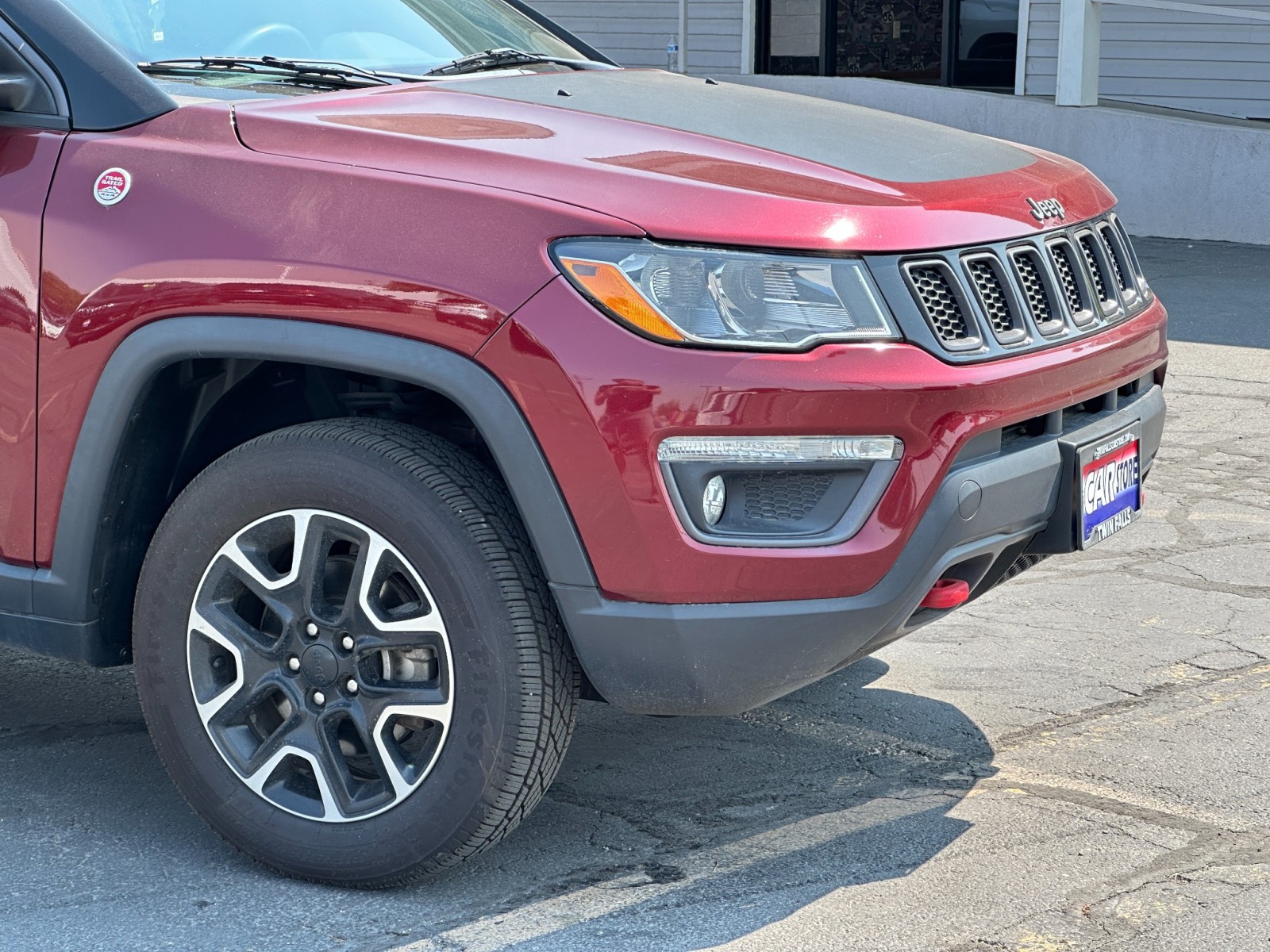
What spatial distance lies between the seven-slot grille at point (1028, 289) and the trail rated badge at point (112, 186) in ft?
4.54

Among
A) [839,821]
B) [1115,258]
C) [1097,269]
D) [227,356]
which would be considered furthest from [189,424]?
[1115,258]

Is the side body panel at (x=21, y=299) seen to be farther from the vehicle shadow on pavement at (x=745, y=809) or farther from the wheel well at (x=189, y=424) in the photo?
the vehicle shadow on pavement at (x=745, y=809)

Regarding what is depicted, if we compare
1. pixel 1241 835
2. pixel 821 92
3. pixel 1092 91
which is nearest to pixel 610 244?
pixel 1241 835

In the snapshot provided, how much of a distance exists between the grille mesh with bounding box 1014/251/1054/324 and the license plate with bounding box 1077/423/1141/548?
0.26m

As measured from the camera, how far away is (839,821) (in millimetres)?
3299

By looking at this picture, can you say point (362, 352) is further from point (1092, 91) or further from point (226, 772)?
point (1092, 91)

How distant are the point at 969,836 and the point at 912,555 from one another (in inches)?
30.2

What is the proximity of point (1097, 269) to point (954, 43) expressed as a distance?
13.6 m

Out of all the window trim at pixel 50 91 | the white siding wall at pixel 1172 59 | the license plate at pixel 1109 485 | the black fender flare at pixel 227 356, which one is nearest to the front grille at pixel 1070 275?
the license plate at pixel 1109 485

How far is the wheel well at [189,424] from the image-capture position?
9.95 ft

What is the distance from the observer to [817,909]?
292 centimetres

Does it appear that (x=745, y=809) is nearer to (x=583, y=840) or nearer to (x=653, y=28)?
(x=583, y=840)

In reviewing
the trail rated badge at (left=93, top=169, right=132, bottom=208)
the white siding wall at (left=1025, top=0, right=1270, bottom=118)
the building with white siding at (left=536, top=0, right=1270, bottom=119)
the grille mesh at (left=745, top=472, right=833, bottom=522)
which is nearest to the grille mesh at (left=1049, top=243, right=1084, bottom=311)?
the grille mesh at (left=745, top=472, right=833, bottom=522)

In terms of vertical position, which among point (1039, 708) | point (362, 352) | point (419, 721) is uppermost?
point (362, 352)
